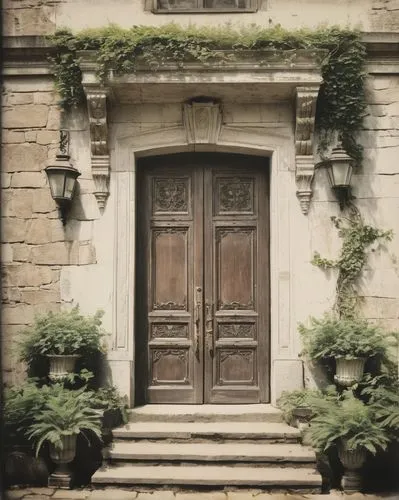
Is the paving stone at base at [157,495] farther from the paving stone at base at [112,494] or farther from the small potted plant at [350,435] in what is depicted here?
the small potted plant at [350,435]

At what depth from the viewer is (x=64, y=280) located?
18.5 feet

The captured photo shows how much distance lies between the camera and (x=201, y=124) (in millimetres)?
5719

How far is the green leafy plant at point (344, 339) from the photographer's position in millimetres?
4902

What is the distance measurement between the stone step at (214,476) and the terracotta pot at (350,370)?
0.91 metres

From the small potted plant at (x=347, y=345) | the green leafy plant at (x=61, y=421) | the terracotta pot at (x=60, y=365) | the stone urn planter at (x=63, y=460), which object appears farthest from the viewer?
the terracotta pot at (x=60, y=365)

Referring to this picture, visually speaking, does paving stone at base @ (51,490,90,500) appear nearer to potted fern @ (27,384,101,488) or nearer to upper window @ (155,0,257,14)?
potted fern @ (27,384,101,488)

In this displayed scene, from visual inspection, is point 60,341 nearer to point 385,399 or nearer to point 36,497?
point 36,497

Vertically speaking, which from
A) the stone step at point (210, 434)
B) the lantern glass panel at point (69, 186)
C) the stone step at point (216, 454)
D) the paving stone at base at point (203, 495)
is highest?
the lantern glass panel at point (69, 186)

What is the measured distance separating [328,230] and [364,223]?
40 centimetres

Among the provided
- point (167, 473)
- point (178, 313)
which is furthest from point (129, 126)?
point (167, 473)

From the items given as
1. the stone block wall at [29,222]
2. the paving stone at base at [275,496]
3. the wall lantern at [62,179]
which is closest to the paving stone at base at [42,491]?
the stone block wall at [29,222]

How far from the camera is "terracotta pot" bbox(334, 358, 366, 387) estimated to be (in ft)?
16.1

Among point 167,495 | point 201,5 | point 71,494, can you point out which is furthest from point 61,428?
point 201,5

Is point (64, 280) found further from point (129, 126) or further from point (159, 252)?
point (129, 126)
